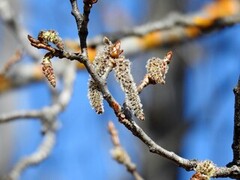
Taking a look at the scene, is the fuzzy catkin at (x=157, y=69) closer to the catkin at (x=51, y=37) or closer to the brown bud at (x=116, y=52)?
the brown bud at (x=116, y=52)

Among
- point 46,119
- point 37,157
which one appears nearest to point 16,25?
point 46,119

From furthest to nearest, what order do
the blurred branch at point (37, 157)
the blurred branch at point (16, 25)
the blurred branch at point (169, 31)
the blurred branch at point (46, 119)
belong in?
the blurred branch at point (16, 25)
the blurred branch at point (169, 31)
the blurred branch at point (46, 119)
the blurred branch at point (37, 157)

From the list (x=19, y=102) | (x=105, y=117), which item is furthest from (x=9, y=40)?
(x=105, y=117)

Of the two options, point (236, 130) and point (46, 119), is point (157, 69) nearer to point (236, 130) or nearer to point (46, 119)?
point (236, 130)

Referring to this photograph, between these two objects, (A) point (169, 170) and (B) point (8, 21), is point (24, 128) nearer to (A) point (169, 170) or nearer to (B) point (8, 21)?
(A) point (169, 170)

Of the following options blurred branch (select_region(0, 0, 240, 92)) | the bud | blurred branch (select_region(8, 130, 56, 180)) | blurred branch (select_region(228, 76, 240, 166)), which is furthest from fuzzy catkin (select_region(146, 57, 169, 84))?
blurred branch (select_region(0, 0, 240, 92))

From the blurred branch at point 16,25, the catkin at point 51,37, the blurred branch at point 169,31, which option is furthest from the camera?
the blurred branch at point 16,25

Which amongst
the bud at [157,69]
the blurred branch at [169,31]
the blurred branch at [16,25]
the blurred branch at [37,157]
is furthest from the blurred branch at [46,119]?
the bud at [157,69]
